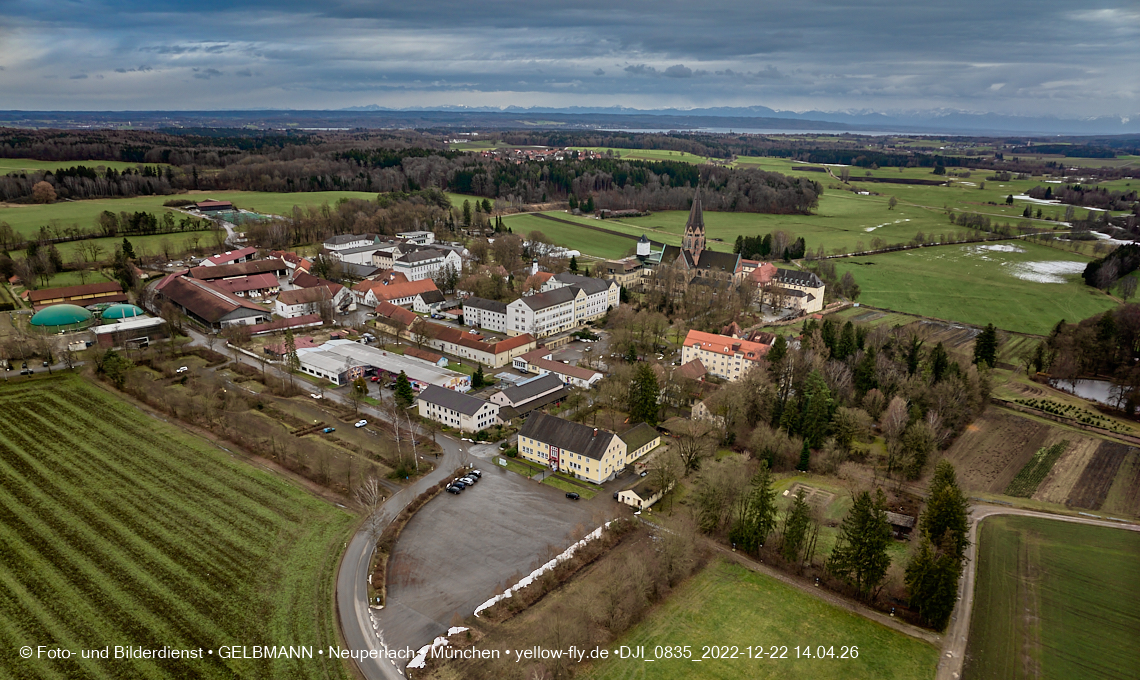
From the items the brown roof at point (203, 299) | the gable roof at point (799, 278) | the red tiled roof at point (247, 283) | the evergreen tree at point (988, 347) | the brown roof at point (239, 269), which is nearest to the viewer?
the evergreen tree at point (988, 347)

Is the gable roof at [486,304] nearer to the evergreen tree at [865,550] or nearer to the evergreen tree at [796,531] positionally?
the evergreen tree at [796,531]

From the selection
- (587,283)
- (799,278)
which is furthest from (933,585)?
(799,278)

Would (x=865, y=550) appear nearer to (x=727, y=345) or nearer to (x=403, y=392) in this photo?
(x=727, y=345)

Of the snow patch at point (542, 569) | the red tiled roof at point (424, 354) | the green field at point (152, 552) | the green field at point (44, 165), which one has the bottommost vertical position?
the green field at point (152, 552)

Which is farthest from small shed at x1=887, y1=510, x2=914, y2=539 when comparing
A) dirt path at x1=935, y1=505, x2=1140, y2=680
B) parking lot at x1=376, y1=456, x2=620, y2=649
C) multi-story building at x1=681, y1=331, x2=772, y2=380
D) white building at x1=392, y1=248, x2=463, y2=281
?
white building at x1=392, y1=248, x2=463, y2=281

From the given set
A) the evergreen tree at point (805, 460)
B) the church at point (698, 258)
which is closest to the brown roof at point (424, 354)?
the evergreen tree at point (805, 460)

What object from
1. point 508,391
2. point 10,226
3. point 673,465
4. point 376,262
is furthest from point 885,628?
point 10,226

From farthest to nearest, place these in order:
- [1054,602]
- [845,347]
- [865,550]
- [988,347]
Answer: [988,347]
[845,347]
[1054,602]
[865,550]
